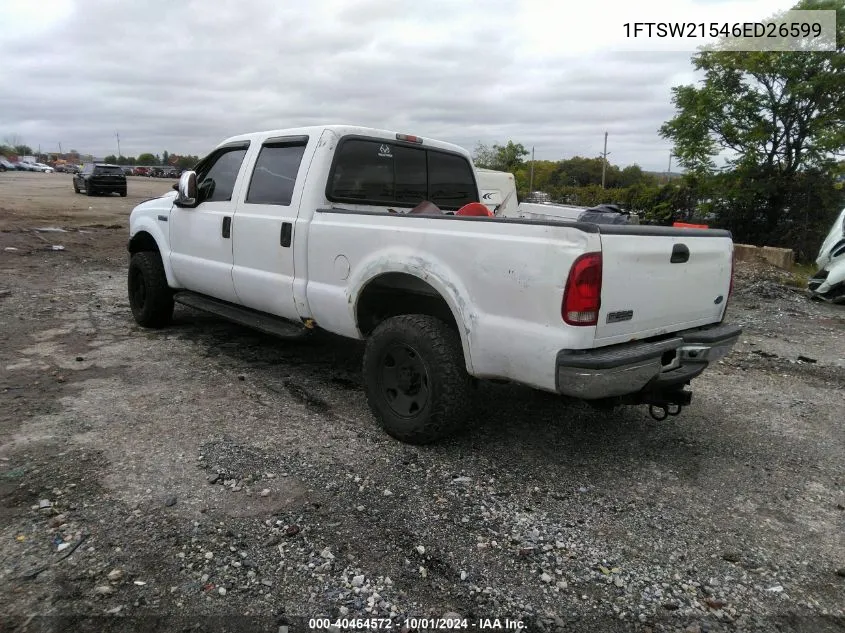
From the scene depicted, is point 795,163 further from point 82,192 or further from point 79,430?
point 82,192

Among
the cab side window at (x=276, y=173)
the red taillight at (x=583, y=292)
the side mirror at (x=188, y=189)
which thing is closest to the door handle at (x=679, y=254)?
the red taillight at (x=583, y=292)

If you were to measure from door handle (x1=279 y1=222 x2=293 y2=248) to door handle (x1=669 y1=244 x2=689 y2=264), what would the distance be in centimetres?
258

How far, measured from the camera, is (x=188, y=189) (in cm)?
544

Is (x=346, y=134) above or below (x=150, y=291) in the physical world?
above

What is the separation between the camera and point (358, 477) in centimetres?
337

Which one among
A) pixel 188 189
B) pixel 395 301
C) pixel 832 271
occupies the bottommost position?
pixel 832 271

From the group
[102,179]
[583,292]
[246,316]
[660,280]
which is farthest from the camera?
[102,179]

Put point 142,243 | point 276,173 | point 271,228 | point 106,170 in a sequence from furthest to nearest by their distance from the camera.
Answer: point 106,170
point 142,243
point 276,173
point 271,228

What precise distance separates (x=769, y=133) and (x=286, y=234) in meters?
14.9

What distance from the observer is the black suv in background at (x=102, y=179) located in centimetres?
2978

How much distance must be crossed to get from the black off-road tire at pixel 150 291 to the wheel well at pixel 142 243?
0.14 meters

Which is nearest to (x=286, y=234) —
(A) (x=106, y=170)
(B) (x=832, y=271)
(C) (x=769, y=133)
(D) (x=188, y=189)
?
(D) (x=188, y=189)

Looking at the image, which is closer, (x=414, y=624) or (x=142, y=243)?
(x=414, y=624)

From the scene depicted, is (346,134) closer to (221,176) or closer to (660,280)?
(221,176)
